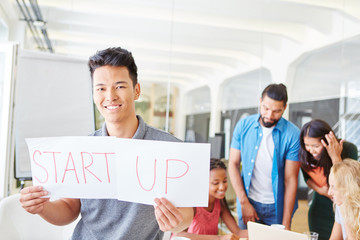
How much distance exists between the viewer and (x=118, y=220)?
1.28 m

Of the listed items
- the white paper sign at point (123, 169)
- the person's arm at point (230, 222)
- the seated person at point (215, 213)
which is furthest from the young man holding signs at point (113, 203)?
the person's arm at point (230, 222)

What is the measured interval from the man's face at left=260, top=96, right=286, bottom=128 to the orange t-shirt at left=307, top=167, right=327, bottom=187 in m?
0.48

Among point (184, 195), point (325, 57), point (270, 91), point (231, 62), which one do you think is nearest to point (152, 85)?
point (231, 62)

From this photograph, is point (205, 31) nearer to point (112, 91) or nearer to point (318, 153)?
point (318, 153)

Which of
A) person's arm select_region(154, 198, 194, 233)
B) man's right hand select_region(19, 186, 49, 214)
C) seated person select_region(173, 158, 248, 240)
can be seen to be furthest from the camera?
seated person select_region(173, 158, 248, 240)

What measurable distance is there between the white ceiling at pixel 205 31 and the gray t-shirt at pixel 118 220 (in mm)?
3642

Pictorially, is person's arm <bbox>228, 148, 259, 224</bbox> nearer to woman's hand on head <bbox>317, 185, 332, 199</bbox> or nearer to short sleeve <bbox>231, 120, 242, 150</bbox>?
short sleeve <bbox>231, 120, 242, 150</bbox>

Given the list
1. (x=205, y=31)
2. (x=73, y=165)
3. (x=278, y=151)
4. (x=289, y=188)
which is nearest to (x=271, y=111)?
(x=278, y=151)

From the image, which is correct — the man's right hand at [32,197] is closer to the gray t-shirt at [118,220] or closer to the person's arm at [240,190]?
the gray t-shirt at [118,220]

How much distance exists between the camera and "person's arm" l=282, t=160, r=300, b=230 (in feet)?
8.33

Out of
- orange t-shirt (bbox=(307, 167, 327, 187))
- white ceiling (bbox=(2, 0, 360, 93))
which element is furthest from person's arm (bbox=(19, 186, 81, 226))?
white ceiling (bbox=(2, 0, 360, 93))

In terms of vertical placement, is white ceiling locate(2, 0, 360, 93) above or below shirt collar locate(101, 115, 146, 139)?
above

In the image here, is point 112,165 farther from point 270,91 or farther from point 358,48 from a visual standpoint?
point 358,48

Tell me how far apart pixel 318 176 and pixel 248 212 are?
61 cm
